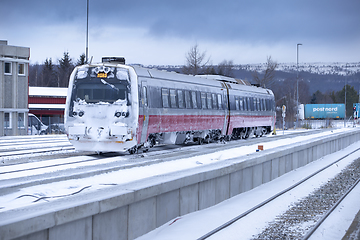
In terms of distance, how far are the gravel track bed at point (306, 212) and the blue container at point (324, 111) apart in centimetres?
8171

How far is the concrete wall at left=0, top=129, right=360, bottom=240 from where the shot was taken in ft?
18.8

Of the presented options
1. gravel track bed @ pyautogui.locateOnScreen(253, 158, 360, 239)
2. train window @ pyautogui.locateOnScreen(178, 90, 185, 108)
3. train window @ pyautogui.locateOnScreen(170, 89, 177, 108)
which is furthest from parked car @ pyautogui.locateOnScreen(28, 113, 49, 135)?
gravel track bed @ pyautogui.locateOnScreen(253, 158, 360, 239)

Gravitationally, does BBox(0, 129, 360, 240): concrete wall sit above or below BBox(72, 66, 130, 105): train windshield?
below

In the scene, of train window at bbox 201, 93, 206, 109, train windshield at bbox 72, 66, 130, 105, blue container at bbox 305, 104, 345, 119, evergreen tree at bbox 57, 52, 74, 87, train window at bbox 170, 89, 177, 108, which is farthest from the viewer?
evergreen tree at bbox 57, 52, 74, 87

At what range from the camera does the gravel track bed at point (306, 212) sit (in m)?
8.62

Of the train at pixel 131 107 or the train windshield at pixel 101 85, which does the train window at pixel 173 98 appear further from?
the train windshield at pixel 101 85

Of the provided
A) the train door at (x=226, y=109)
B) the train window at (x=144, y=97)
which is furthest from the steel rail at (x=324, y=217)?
the train door at (x=226, y=109)

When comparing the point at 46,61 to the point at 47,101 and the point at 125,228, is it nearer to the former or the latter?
the point at 47,101

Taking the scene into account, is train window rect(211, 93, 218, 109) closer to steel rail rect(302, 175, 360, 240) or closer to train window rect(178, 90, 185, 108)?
train window rect(178, 90, 185, 108)

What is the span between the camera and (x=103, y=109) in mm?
16953

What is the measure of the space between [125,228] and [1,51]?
108ft

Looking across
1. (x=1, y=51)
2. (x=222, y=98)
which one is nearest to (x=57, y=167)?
(x=222, y=98)

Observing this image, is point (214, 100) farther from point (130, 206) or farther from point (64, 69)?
point (64, 69)

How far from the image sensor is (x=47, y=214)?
573 centimetres
